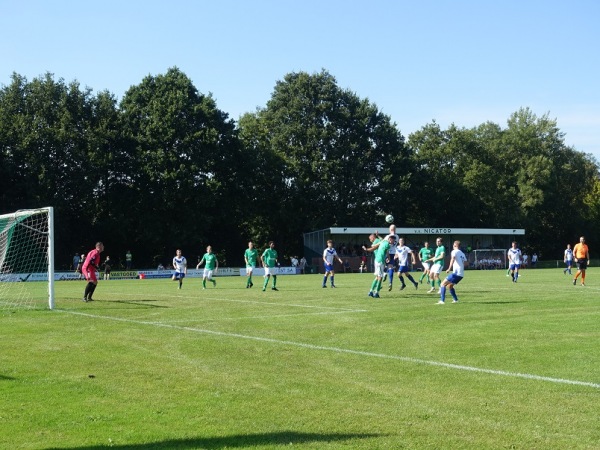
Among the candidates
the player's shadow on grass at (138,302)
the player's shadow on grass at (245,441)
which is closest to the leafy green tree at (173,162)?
Result: the player's shadow on grass at (138,302)

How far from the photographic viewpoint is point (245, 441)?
652 centimetres

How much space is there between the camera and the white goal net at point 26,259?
70.9 feet

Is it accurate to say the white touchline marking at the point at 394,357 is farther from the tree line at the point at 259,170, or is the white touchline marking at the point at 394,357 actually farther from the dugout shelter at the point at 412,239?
the dugout shelter at the point at 412,239

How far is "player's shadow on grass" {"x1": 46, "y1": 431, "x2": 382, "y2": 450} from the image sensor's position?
639cm

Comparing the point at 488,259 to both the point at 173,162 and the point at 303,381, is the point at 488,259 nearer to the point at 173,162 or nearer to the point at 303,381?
the point at 173,162

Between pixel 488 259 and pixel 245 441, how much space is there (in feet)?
222

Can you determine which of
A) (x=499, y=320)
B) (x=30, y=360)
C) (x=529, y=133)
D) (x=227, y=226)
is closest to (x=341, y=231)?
(x=227, y=226)

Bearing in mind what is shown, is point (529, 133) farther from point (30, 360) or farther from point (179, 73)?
point (30, 360)

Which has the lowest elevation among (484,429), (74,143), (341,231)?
(484,429)

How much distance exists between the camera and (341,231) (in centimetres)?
6300

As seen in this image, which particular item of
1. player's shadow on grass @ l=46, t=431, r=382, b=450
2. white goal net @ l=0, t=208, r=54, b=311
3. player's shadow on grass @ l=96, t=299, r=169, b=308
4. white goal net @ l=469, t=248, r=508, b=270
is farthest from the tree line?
player's shadow on grass @ l=46, t=431, r=382, b=450

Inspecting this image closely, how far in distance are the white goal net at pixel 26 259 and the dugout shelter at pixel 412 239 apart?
962 inches

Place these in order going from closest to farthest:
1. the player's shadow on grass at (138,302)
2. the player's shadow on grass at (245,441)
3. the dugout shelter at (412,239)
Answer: the player's shadow on grass at (245,441) < the player's shadow on grass at (138,302) < the dugout shelter at (412,239)

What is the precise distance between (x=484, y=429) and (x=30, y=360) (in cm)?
729
